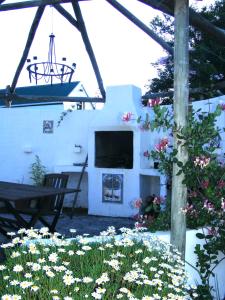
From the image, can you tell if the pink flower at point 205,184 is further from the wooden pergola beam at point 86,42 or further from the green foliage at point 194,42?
the green foliage at point 194,42

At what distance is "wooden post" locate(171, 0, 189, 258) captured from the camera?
10.1ft

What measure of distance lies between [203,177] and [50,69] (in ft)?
11.3

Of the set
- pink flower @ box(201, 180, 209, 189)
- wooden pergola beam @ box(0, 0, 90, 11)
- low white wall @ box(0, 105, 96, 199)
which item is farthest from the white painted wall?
pink flower @ box(201, 180, 209, 189)

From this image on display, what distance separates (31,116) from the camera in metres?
9.70

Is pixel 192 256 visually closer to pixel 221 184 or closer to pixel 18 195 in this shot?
pixel 221 184

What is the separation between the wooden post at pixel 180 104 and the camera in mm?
3070

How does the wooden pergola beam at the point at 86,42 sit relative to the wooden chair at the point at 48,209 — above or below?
above

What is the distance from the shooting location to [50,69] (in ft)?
19.5

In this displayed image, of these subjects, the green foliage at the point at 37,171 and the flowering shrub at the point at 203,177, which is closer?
the flowering shrub at the point at 203,177

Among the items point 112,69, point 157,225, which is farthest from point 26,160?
point 157,225

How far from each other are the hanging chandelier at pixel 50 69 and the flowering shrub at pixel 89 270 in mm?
3674

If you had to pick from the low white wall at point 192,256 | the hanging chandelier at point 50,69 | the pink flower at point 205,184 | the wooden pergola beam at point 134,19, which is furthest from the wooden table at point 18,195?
the wooden pergola beam at point 134,19

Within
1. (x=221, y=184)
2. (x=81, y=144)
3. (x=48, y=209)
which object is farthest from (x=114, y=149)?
(x=221, y=184)

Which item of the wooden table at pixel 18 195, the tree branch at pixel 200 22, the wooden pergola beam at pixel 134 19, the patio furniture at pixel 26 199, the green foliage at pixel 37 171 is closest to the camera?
the tree branch at pixel 200 22
